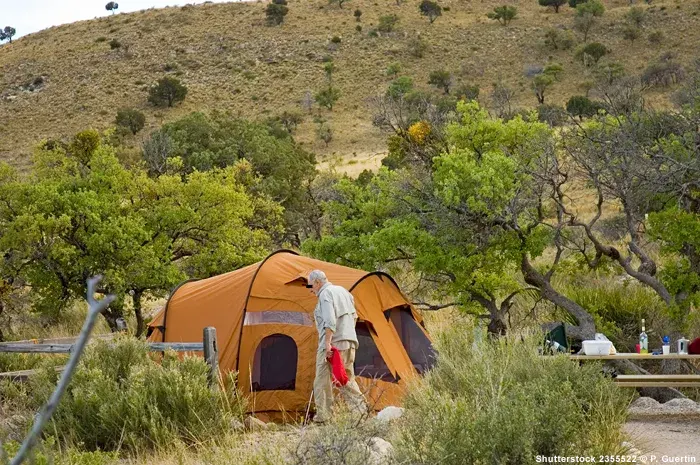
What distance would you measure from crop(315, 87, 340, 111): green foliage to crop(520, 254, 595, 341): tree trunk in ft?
143

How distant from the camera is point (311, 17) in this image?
7312 cm

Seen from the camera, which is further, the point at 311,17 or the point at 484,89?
the point at 311,17

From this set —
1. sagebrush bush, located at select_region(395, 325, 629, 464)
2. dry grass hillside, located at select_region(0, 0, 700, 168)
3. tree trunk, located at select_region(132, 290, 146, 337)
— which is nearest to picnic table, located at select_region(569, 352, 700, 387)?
sagebrush bush, located at select_region(395, 325, 629, 464)

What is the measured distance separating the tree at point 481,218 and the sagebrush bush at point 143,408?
425cm

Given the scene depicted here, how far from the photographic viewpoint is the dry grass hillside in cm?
5509

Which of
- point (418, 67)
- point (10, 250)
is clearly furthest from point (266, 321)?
point (418, 67)

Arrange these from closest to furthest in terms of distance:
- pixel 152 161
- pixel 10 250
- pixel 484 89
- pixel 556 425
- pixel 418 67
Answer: pixel 556 425, pixel 10 250, pixel 152 161, pixel 484 89, pixel 418 67

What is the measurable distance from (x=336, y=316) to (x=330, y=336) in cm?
24

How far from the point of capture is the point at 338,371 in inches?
372

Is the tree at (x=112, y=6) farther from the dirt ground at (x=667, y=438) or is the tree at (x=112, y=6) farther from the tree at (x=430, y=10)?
the dirt ground at (x=667, y=438)

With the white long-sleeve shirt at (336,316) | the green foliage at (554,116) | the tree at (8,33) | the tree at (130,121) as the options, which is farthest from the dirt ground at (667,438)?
the tree at (8,33)

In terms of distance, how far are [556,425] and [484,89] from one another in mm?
50523

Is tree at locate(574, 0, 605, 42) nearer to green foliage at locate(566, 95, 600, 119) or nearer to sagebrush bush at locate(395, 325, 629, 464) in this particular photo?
green foliage at locate(566, 95, 600, 119)

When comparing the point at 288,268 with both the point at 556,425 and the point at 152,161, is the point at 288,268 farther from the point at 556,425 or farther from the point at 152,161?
the point at 152,161
